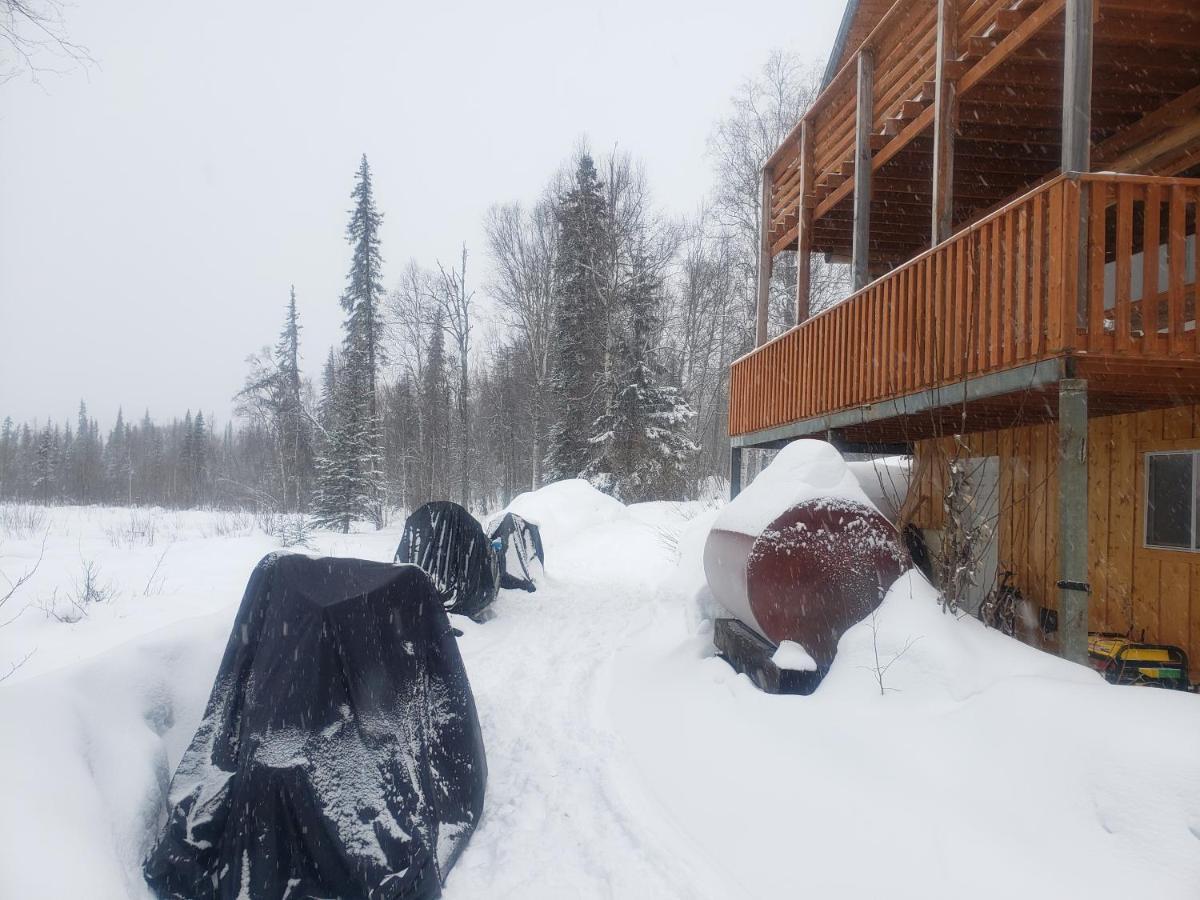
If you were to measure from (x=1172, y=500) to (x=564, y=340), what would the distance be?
20302 mm

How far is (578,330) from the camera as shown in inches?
963

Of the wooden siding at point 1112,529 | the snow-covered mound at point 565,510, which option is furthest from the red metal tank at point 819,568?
the snow-covered mound at point 565,510

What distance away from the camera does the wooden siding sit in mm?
5406

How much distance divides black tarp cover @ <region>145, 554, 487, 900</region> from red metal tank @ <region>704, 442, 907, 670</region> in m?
2.34

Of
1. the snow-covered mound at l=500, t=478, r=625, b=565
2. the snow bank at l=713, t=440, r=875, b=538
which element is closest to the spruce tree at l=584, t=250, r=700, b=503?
the snow-covered mound at l=500, t=478, r=625, b=565

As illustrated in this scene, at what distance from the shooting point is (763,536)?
485 cm

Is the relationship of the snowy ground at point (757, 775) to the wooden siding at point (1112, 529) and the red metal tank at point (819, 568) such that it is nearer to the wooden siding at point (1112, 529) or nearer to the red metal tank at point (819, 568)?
the red metal tank at point (819, 568)

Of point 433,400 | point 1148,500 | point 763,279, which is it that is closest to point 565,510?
point 763,279

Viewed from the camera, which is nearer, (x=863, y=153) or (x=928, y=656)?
(x=928, y=656)

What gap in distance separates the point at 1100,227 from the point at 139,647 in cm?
577

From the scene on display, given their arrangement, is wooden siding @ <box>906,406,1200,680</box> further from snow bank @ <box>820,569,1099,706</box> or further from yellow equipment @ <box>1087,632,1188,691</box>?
snow bank @ <box>820,569,1099,706</box>

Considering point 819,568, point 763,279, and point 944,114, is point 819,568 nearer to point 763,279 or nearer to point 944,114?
point 944,114

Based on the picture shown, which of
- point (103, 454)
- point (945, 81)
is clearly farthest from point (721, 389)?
Result: point (103, 454)

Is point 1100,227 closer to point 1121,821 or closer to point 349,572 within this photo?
point 1121,821
